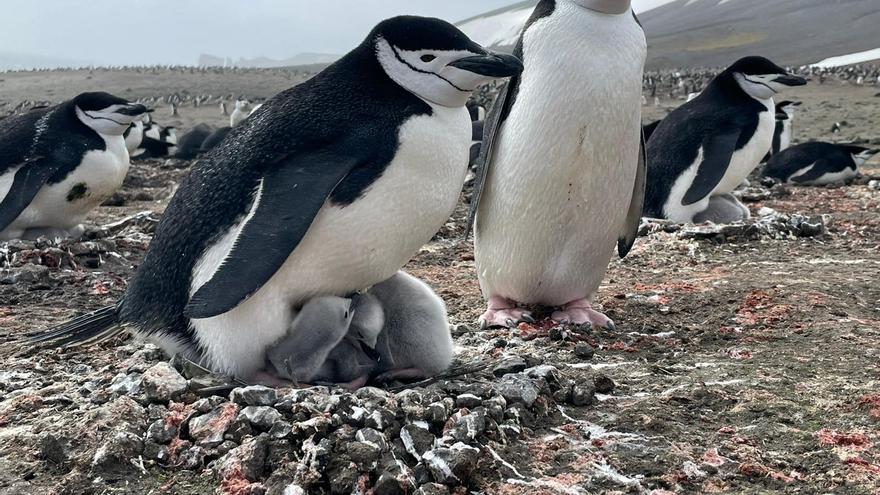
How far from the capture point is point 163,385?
87.5 inches

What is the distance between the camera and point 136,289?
8.49 feet

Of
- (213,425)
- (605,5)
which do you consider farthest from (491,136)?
(213,425)

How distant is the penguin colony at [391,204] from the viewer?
7.54ft

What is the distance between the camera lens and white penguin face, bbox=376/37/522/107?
7.91 feet

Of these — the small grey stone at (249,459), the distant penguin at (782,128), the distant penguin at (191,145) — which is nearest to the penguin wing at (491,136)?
the small grey stone at (249,459)

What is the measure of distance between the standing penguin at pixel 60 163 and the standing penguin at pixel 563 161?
3257 mm

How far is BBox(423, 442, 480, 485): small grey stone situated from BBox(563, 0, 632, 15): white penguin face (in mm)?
2125

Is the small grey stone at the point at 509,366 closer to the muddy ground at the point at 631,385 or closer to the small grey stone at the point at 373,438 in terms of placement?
the muddy ground at the point at 631,385

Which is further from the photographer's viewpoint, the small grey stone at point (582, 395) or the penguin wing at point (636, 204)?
the penguin wing at point (636, 204)

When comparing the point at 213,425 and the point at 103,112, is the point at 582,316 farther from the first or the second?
the point at 103,112

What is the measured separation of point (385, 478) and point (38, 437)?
94cm

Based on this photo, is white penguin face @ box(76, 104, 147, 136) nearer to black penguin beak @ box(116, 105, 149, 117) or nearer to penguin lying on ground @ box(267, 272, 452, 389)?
black penguin beak @ box(116, 105, 149, 117)

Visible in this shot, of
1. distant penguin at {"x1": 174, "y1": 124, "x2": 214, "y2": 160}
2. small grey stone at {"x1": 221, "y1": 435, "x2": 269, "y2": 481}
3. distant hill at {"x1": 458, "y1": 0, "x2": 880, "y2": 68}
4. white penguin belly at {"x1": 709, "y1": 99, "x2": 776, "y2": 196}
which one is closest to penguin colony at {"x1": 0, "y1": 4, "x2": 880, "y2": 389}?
small grey stone at {"x1": 221, "y1": 435, "x2": 269, "y2": 481}

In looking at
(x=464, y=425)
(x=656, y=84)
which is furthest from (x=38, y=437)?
(x=656, y=84)
